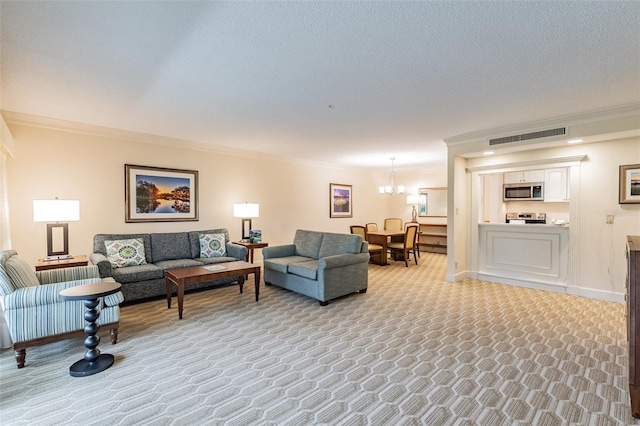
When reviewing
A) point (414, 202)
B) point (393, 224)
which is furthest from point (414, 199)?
point (393, 224)

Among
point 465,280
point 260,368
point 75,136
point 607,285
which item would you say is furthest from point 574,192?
point 75,136

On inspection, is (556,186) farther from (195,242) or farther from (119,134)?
(119,134)

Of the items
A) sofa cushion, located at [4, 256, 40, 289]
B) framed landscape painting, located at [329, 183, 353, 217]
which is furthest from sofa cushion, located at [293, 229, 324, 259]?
sofa cushion, located at [4, 256, 40, 289]

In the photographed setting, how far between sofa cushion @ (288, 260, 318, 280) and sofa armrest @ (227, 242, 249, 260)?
1.04m

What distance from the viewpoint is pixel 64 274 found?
10.7 ft

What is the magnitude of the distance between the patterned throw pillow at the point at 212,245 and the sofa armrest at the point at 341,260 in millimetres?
2066

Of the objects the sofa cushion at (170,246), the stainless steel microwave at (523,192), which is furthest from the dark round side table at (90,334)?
the stainless steel microwave at (523,192)

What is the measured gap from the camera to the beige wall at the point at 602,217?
157 inches

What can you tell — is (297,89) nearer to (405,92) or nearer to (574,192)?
(405,92)

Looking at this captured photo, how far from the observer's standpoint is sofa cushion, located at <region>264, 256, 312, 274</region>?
4.56 metres

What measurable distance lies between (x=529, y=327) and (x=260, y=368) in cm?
287

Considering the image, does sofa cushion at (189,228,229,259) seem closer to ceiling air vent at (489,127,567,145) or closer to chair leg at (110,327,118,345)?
chair leg at (110,327,118,345)

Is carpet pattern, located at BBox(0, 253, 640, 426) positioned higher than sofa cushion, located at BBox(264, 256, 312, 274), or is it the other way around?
sofa cushion, located at BBox(264, 256, 312, 274)

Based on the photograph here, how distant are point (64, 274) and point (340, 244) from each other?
11.4ft
